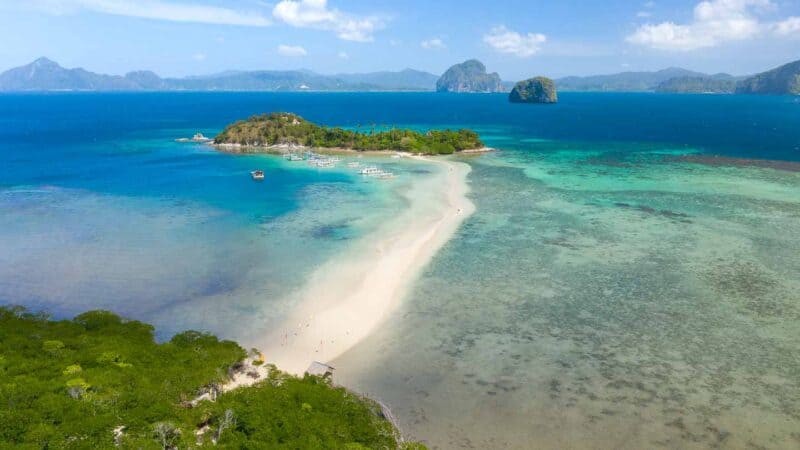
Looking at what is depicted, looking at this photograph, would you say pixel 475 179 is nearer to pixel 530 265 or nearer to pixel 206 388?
pixel 530 265

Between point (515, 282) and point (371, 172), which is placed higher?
point (371, 172)

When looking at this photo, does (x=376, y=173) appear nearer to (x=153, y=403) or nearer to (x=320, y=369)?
(x=320, y=369)

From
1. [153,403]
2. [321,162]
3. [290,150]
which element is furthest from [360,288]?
[290,150]

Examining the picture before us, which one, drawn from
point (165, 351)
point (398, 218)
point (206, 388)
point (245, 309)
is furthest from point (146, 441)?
point (398, 218)

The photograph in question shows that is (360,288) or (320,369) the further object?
(360,288)

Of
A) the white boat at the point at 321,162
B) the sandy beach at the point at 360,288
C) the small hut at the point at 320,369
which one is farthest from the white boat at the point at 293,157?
the small hut at the point at 320,369

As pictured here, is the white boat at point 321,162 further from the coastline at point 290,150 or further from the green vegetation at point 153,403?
the green vegetation at point 153,403

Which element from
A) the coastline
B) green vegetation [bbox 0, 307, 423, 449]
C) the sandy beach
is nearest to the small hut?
the sandy beach
